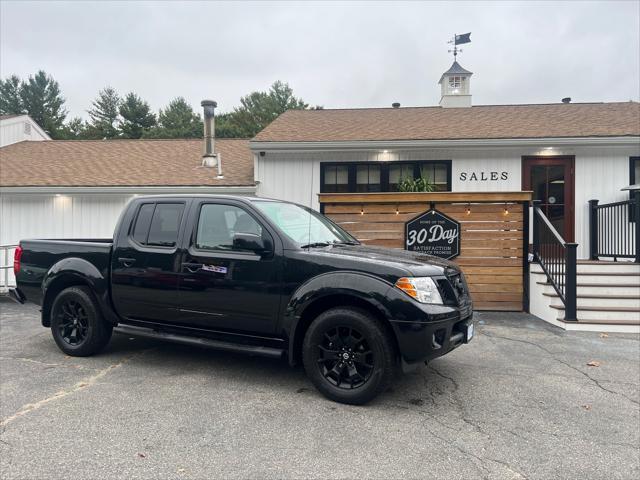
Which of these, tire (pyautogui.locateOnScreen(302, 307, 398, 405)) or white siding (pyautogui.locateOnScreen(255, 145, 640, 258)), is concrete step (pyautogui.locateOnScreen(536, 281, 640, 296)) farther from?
tire (pyautogui.locateOnScreen(302, 307, 398, 405))

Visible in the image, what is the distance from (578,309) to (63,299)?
736cm

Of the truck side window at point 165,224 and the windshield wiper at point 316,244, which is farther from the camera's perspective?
the truck side window at point 165,224

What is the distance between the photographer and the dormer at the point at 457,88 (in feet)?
44.2

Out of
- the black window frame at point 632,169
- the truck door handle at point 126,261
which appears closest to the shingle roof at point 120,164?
the truck door handle at point 126,261

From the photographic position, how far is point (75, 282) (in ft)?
15.5

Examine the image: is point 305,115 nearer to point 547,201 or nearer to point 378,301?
point 547,201

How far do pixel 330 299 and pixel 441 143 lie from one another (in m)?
7.15

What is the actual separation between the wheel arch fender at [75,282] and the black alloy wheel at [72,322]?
209 millimetres

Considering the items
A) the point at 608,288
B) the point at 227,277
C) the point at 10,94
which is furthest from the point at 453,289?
the point at 10,94

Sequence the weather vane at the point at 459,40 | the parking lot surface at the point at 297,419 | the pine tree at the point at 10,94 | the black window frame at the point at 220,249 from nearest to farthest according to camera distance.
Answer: the parking lot surface at the point at 297,419 → the black window frame at the point at 220,249 → the weather vane at the point at 459,40 → the pine tree at the point at 10,94

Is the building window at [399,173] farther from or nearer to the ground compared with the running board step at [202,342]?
farther from the ground

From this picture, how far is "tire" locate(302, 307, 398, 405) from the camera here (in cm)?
336

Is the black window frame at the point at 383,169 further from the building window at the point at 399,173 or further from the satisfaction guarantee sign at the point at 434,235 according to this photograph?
the satisfaction guarantee sign at the point at 434,235

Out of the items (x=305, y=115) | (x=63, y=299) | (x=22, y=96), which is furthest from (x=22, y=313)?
(x=22, y=96)
